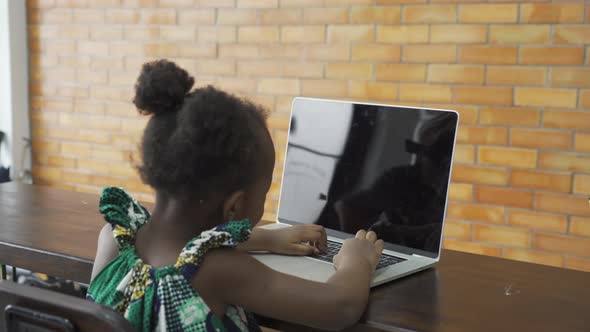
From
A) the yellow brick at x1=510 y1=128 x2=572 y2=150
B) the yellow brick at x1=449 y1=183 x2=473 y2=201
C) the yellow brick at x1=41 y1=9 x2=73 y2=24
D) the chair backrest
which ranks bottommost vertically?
the yellow brick at x1=449 y1=183 x2=473 y2=201

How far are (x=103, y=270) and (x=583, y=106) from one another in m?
1.79

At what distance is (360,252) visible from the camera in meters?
1.28

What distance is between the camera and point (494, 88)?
2.53 meters

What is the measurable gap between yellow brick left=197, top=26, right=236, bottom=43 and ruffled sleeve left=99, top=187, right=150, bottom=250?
187 cm

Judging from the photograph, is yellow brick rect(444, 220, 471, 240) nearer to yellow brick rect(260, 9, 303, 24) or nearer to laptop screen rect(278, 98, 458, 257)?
yellow brick rect(260, 9, 303, 24)

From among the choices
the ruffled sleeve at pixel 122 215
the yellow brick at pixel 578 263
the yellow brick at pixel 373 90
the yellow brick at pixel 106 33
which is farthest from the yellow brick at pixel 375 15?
the ruffled sleeve at pixel 122 215

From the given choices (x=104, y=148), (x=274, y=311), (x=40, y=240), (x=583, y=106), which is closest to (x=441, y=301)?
(x=274, y=311)

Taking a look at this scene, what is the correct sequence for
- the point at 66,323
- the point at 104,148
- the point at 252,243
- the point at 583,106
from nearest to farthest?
1. the point at 66,323
2. the point at 252,243
3. the point at 583,106
4. the point at 104,148

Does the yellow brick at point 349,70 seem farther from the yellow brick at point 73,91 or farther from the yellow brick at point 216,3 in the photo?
the yellow brick at point 73,91

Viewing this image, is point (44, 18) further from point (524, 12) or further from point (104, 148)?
point (524, 12)

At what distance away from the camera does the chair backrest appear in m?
0.93

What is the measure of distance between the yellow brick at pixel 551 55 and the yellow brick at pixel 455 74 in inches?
6.3

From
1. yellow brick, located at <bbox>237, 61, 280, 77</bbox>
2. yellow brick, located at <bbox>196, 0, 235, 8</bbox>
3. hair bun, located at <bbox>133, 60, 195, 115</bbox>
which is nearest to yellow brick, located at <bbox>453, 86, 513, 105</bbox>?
yellow brick, located at <bbox>237, 61, 280, 77</bbox>

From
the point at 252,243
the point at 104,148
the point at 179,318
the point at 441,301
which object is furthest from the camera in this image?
the point at 104,148
